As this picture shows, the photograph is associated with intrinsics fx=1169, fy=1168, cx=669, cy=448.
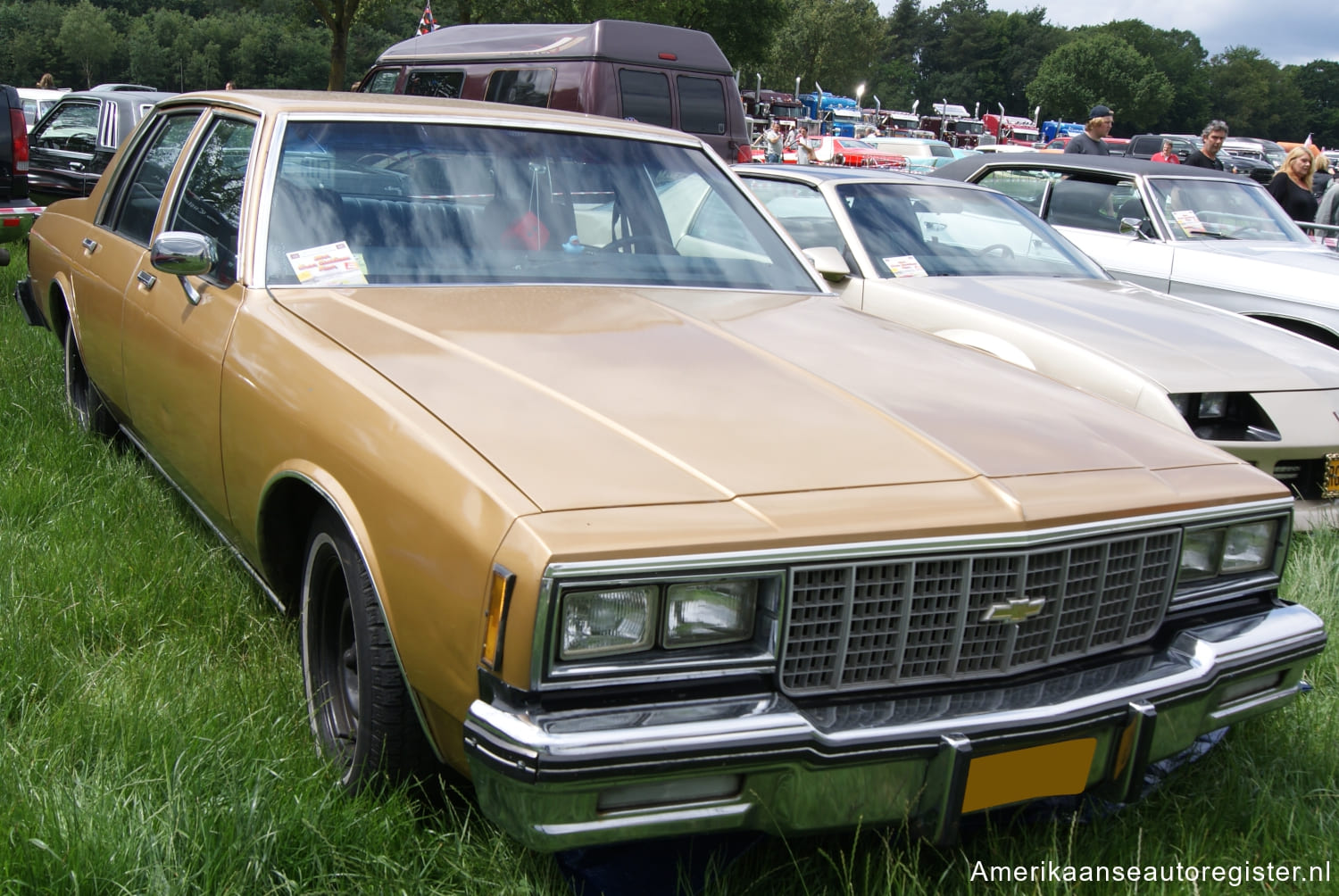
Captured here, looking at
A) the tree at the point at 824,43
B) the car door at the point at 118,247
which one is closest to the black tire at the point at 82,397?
the car door at the point at 118,247

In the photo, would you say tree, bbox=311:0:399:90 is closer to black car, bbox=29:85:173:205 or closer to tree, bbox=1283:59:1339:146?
black car, bbox=29:85:173:205

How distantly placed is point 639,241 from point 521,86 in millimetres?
10286

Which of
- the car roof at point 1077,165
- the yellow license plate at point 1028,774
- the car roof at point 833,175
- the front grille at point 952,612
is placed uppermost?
the car roof at point 1077,165

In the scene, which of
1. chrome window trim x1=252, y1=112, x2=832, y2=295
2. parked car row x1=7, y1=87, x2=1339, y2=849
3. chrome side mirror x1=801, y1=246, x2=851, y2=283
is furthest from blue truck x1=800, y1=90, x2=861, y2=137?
parked car row x1=7, y1=87, x2=1339, y2=849

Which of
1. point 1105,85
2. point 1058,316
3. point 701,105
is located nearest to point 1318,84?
point 1105,85

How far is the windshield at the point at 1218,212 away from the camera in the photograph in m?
7.36

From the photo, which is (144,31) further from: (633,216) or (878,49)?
(633,216)

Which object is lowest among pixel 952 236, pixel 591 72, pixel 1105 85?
pixel 952 236

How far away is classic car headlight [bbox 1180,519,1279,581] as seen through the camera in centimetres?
240

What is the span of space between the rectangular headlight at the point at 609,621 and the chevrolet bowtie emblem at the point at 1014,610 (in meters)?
0.61

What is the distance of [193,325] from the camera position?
10.2 ft

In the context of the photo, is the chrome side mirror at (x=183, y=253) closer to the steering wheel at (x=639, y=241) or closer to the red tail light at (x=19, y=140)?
the steering wheel at (x=639, y=241)

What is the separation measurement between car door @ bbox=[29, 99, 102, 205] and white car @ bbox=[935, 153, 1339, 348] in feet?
25.5

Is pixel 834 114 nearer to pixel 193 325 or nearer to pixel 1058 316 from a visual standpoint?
pixel 1058 316
